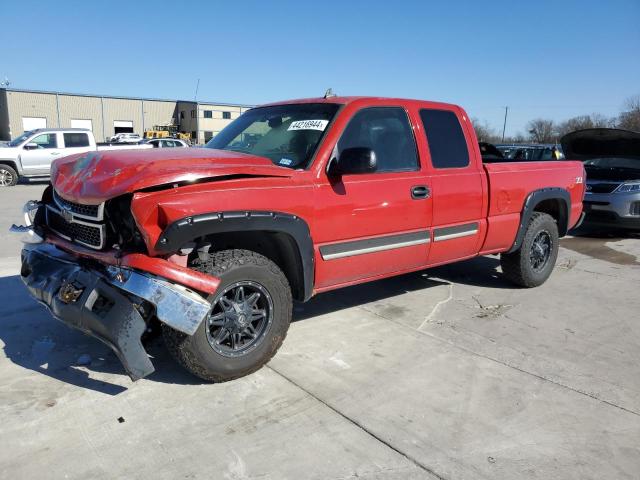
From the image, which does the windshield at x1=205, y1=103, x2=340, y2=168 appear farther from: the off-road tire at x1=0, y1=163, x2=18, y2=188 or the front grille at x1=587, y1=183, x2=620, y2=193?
the off-road tire at x1=0, y1=163, x2=18, y2=188

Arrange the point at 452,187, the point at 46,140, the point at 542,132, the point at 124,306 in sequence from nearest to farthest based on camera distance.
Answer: the point at 124,306 → the point at 452,187 → the point at 46,140 → the point at 542,132

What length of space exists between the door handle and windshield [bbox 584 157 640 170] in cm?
735

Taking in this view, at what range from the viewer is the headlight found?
9109mm

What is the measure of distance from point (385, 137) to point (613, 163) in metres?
8.18

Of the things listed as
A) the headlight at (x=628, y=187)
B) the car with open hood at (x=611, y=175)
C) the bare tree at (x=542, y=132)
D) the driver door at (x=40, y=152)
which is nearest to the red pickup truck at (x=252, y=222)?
the car with open hood at (x=611, y=175)

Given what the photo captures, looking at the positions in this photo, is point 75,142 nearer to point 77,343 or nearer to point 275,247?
point 77,343

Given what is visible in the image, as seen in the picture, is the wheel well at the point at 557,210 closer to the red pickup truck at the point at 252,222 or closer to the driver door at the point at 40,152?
the red pickup truck at the point at 252,222

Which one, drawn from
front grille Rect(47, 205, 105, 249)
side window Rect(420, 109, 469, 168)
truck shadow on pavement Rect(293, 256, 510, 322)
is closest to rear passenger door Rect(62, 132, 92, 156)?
truck shadow on pavement Rect(293, 256, 510, 322)

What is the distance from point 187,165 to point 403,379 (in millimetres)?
2012

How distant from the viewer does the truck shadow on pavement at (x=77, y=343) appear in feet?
11.1

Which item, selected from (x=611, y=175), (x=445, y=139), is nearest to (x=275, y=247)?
(x=445, y=139)

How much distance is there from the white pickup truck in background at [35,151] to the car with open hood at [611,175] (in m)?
13.3

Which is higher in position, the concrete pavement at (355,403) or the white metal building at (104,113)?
the white metal building at (104,113)

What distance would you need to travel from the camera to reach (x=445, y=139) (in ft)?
15.2
